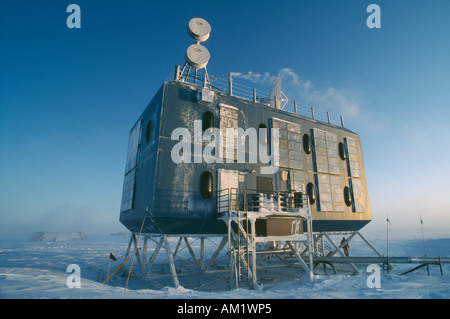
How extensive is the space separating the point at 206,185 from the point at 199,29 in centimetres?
1288

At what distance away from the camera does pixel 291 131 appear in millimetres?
21234

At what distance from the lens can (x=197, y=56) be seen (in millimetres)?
19172

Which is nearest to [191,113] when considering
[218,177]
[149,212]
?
[218,177]

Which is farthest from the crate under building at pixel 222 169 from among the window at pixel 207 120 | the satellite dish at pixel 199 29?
the satellite dish at pixel 199 29

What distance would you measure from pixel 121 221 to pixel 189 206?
34.2 feet

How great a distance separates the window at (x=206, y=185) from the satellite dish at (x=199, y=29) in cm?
1137

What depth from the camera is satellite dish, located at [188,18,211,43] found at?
63.6ft

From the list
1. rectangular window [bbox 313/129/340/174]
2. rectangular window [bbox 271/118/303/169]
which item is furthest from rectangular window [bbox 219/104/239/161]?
rectangular window [bbox 313/129/340/174]

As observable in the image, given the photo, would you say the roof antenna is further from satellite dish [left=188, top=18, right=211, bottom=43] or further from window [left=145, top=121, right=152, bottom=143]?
window [left=145, top=121, right=152, bottom=143]

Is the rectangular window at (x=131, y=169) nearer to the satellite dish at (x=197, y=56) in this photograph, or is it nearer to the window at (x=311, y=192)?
the satellite dish at (x=197, y=56)

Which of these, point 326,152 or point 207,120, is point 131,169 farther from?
point 326,152

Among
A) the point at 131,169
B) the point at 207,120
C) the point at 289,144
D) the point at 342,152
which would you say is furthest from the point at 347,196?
the point at 131,169
